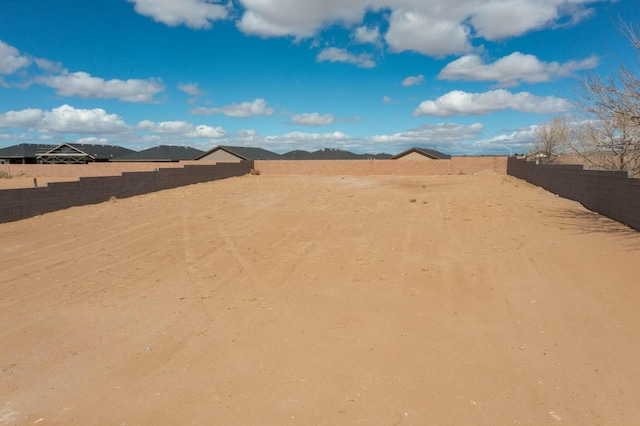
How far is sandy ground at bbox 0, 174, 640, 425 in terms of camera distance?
4051 mm

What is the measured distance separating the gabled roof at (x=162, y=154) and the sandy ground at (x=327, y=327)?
4831 cm

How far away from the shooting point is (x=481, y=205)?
15.8m

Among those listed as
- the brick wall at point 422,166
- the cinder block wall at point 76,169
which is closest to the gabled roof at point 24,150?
the cinder block wall at point 76,169

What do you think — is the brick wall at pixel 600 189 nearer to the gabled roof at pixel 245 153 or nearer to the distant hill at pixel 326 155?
the gabled roof at pixel 245 153

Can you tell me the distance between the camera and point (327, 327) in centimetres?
578

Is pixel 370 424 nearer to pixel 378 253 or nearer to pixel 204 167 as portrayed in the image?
pixel 378 253

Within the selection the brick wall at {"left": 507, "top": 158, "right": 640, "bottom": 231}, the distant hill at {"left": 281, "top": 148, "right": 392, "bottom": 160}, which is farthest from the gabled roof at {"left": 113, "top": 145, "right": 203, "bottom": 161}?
the brick wall at {"left": 507, "top": 158, "right": 640, "bottom": 231}

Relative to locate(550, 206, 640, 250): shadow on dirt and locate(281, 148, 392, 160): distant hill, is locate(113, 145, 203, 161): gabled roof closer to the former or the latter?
locate(281, 148, 392, 160): distant hill

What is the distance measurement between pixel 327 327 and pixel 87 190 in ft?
51.4

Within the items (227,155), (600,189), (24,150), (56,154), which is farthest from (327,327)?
(24,150)

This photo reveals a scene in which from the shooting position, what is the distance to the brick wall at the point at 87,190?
1420 cm

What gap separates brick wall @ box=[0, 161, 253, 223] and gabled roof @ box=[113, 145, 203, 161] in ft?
105

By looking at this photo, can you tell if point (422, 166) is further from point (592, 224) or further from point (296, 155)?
point (296, 155)

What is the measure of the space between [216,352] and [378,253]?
195 inches
